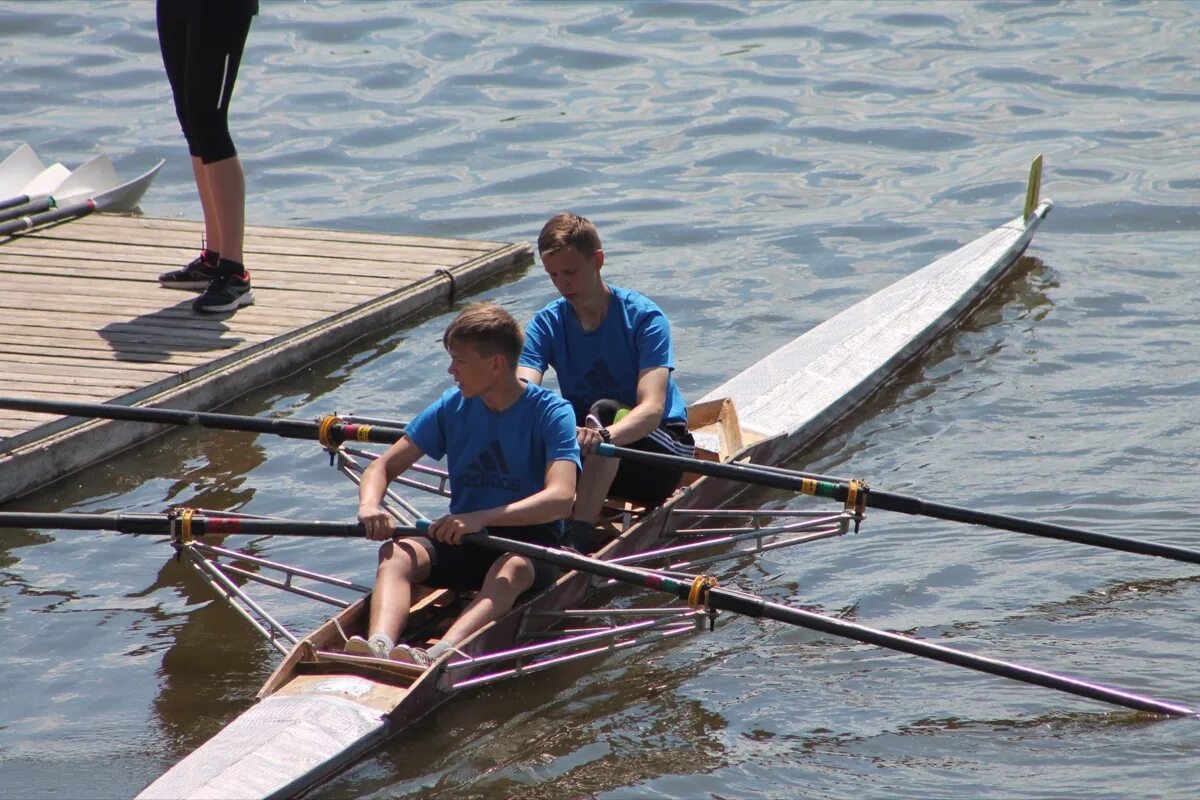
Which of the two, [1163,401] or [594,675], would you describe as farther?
[1163,401]

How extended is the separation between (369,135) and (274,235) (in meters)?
3.85

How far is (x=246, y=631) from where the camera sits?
19.7 feet

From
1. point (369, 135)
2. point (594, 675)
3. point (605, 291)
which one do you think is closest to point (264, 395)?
point (605, 291)

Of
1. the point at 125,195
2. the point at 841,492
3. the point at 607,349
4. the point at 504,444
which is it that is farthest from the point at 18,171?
the point at 841,492

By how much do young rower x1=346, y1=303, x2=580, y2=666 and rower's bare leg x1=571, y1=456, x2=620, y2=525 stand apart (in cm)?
42

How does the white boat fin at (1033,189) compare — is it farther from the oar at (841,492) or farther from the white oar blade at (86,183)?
the white oar blade at (86,183)

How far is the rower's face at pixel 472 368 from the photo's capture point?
201 inches

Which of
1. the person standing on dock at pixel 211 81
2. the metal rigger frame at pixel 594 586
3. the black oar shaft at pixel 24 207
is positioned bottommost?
the metal rigger frame at pixel 594 586

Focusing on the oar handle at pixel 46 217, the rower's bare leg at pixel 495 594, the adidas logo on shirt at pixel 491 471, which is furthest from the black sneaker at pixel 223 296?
the rower's bare leg at pixel 495 594

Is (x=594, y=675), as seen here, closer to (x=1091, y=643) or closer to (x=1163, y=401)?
(x=1091, y=643)

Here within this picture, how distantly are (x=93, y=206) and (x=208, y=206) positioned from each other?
2598mm

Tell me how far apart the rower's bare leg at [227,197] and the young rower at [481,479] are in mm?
3251

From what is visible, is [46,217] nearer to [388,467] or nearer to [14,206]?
[14,206]

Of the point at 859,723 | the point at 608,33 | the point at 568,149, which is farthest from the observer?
the point at 608,33
